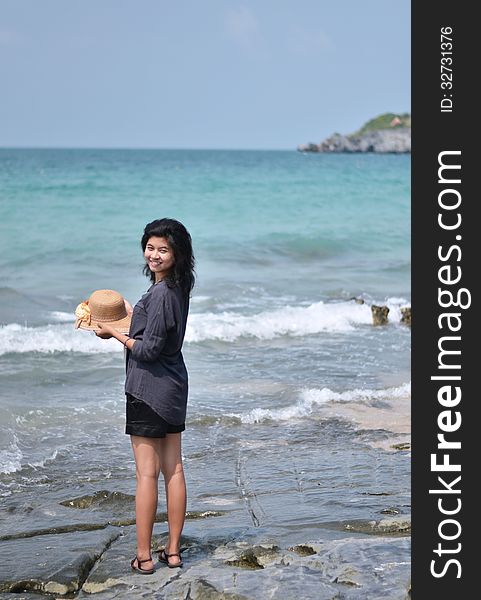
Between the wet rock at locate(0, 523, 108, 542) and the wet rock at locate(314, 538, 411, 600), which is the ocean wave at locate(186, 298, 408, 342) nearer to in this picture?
the wet rock at locate(0, 523, 108, 542)

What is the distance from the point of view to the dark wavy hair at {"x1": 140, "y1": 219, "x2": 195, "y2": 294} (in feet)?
16.4

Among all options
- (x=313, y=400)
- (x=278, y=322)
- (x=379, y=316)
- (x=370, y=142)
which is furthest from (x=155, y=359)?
(x=370, y=142)

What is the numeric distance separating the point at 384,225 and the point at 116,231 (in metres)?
9.88

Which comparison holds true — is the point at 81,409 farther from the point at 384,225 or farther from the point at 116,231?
the point at 384,225

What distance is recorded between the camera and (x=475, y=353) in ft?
12.8

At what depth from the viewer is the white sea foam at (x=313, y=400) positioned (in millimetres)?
9498

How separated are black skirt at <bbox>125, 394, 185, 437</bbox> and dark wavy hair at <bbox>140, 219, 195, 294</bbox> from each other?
0.61 meters

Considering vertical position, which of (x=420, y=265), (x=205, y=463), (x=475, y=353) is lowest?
(x=205, y=463)

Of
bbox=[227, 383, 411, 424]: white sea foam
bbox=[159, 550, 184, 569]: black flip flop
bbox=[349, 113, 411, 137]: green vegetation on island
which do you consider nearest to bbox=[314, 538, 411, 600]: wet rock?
bbox=[159, 550, 184, 569]: black flip flop

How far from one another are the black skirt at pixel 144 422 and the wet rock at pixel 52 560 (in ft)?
2.42

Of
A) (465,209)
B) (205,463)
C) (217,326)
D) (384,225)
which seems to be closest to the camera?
(465,209)

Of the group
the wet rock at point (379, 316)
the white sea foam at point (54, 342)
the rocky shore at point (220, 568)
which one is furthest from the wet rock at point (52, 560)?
the wet rock at point (379, 316)

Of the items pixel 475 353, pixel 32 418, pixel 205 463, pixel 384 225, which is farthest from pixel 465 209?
pixel 384 225

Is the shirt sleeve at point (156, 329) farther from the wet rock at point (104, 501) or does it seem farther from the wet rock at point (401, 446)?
the wet rock at point (401, 446)
